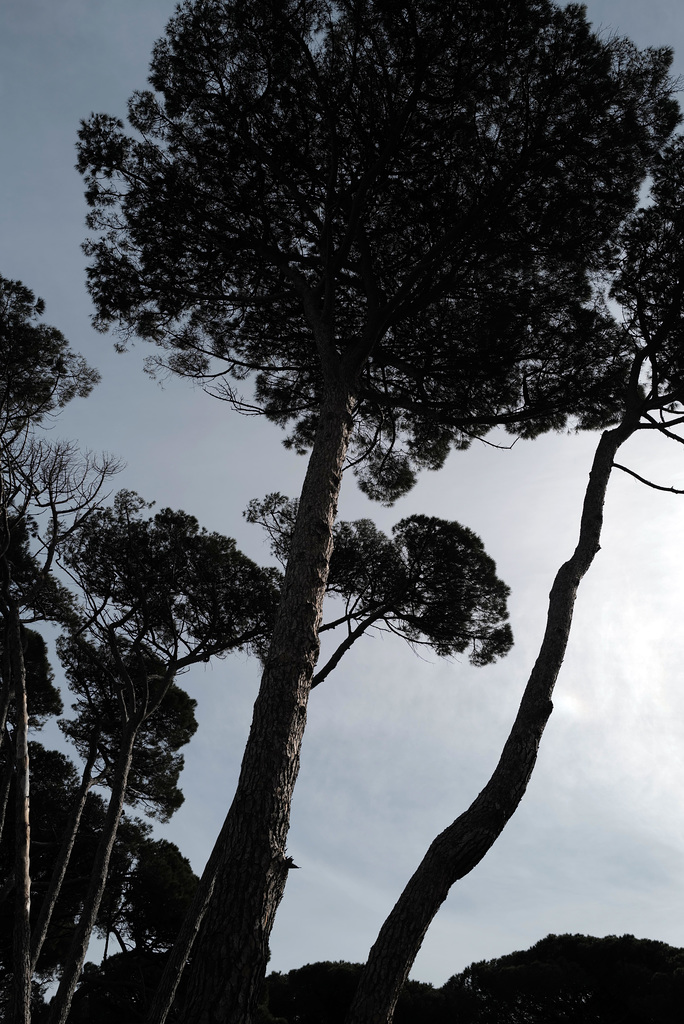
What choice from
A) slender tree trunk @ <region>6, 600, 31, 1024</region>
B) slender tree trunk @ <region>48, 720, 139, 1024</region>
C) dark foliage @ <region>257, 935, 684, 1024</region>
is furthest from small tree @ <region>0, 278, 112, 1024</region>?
dark foliage @ <region>257, 935, 684, 1024</region>

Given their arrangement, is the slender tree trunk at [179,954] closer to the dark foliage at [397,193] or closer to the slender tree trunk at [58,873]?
the slender tree trunk at [58,873]

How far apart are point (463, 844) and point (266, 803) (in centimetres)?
121

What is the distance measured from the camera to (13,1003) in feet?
17.6

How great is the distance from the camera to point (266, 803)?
4113 millimetres

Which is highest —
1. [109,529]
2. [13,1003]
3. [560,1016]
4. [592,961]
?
[109,529]

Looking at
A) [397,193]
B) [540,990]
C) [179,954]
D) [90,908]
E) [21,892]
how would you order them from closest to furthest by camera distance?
[21,892] < [397,193] < [179,954] < [90,908] < [540,990]

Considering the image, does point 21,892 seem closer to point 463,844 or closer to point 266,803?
point 266,803

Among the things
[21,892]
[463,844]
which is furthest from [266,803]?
[21,892]

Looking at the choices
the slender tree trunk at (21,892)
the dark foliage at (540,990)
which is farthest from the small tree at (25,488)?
the dark foliage at (540,990)

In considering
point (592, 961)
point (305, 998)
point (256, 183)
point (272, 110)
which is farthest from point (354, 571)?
point (305, 998)

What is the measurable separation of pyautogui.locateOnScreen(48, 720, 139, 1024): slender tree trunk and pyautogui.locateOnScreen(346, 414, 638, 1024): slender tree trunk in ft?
21.6

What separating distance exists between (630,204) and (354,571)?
5572mm

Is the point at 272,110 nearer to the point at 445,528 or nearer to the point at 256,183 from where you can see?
the point at 256,183

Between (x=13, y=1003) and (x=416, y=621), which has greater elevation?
(x=416, y=621)
